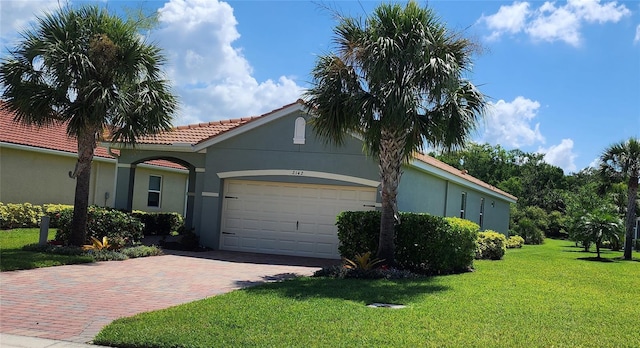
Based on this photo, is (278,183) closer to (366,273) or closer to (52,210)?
(366,273)

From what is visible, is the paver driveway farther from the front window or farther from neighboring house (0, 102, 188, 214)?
the front window

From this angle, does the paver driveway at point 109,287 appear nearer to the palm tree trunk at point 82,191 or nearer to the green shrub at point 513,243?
the palm tree trunk at point 82,191

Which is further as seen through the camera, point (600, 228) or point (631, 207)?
point (631, 207)

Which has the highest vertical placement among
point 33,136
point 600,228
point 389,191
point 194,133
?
point 194,133

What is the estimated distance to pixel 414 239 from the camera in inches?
535

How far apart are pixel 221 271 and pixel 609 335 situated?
8.54 metres

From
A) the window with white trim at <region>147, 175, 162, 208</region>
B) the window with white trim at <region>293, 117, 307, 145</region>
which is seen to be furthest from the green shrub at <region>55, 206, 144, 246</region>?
the window with white trim at <region>147, 175, 162, 208</region>

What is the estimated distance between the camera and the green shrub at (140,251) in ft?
48.6

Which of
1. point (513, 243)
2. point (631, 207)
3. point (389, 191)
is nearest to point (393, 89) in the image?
point (389, 191)

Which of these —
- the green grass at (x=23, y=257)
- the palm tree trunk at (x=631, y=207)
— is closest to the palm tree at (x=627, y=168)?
the palm tree trunk at (x=631, y=207)

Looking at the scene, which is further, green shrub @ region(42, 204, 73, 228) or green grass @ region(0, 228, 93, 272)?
green shrub @ region(42, 204, 73, 228)

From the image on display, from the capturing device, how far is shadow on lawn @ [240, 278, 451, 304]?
9570 millimetres

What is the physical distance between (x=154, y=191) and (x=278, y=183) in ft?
39.6

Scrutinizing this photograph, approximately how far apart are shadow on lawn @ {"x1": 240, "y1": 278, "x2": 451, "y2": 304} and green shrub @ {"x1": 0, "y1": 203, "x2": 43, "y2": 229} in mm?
12544
